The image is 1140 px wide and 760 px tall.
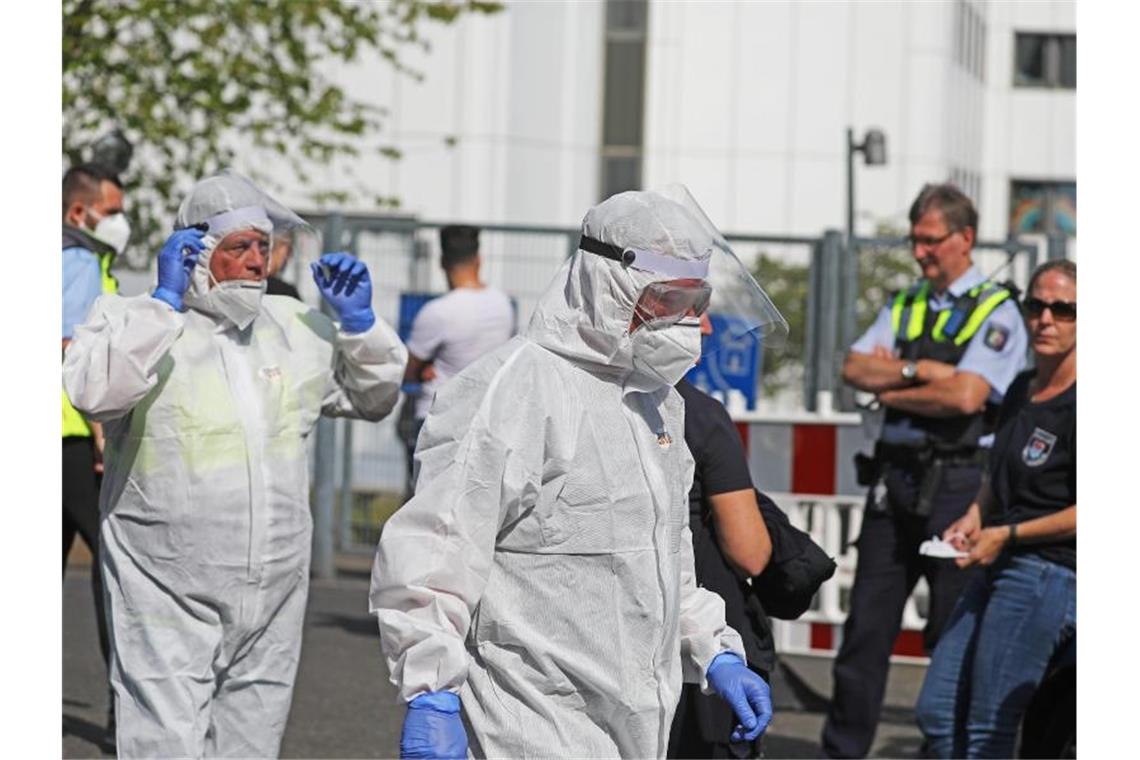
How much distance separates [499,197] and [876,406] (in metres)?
28.2

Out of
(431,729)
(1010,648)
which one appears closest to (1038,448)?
(1010,648)

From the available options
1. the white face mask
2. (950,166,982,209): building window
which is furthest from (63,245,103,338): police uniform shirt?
(950,166,982,209): building window

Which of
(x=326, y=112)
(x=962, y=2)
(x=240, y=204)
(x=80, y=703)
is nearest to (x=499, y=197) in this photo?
(x=962, y=2)

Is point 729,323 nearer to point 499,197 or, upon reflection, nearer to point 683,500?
point 683,500

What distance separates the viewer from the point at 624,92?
1593 inches

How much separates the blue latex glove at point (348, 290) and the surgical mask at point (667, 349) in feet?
5.95

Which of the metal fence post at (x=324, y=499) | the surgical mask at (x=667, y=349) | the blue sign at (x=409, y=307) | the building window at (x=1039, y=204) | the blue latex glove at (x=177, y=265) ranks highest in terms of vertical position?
the building window at (x=1039, y=204)

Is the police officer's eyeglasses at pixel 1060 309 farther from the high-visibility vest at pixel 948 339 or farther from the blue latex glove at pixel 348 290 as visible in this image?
the blue latex glove at pixel 348 290

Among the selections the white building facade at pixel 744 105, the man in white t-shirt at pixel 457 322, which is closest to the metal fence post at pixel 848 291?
the man in white t-shirt at pixel 457 322

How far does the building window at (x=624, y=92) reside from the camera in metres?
40.2

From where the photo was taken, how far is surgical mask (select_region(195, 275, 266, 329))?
5766 mm

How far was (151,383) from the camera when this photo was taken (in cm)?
559

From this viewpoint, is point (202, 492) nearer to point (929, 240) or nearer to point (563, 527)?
point (563, 527)

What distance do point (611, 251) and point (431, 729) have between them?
37.5 inches
